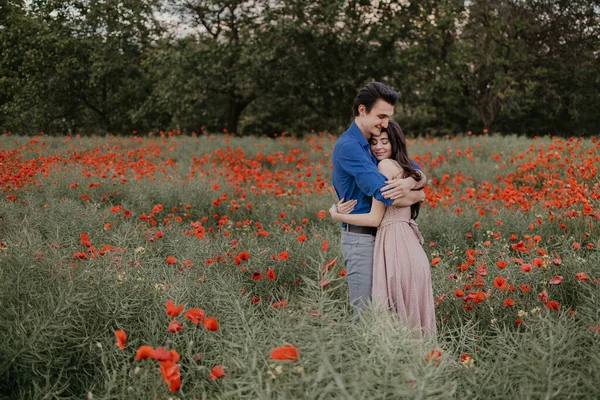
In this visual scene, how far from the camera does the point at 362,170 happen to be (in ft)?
9.16

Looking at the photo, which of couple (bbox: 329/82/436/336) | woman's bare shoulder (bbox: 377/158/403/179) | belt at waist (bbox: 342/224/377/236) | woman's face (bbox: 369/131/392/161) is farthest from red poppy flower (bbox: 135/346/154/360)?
woman's face (bbox: 369/131/392/161)

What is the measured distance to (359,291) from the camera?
2.97 meters

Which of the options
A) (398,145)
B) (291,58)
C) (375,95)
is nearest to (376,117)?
(375,95)

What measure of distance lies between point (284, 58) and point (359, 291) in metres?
14.1

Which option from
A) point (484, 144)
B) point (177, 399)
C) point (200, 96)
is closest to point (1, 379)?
point (177, 399)

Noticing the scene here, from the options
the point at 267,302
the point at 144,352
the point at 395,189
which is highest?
the point at 395,189

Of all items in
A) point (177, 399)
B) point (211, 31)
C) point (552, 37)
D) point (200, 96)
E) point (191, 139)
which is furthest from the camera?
point (552, 37)

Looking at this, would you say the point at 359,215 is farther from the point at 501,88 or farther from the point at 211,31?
the point at 501,88

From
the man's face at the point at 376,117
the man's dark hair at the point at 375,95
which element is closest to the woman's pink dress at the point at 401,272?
the man's face at the point at 376,117

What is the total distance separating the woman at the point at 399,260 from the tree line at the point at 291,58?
12756 millimetres

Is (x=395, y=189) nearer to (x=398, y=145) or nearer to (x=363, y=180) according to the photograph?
(x=363, y=180)

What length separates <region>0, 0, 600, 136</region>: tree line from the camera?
15945 mm

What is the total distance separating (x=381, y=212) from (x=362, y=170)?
25 cm

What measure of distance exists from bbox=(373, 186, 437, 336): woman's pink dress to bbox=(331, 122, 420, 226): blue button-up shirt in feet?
0.58
